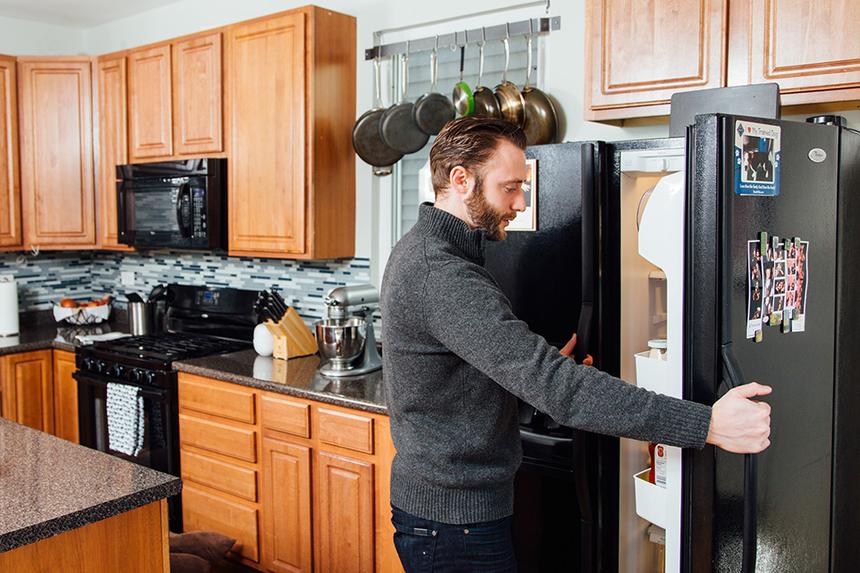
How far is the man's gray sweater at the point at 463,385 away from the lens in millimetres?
1512

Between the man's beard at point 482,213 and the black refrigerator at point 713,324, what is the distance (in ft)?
1.08

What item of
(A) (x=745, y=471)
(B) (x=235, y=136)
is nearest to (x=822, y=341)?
(A) (x=745, y=471)

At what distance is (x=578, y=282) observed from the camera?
2.32m

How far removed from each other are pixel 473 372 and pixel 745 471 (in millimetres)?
561

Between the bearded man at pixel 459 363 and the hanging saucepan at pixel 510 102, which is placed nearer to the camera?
the bearded man at pixel 459 363

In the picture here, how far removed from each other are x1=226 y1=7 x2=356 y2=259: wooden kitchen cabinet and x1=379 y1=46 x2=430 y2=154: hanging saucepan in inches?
13.9

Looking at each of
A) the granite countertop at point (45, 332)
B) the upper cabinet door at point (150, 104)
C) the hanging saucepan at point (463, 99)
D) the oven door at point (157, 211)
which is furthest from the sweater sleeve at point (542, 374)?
the granite countertop at point (45, 332)

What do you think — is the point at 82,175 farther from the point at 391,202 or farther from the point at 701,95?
the point at 701,95

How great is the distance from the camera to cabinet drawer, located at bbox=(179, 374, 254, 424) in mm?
3313

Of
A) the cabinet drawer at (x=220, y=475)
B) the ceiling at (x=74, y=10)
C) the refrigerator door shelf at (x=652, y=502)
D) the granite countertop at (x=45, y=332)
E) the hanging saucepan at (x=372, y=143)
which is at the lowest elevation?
the cabinet drawer at (x=220, y=475)

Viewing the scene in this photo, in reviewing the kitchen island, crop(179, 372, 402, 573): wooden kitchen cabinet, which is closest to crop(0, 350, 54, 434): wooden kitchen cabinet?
crop(179, 372, 402, 573): wooden kitchen cabinet

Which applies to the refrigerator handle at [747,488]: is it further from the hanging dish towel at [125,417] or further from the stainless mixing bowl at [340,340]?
the hanging dish towel at [125,417]

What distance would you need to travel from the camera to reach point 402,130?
3.42 meters

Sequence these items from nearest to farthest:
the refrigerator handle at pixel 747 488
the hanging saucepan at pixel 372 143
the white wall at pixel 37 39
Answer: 1. the refrigerator handle at pixel 747 488
2. the hanging saucepan at pixel 372 143
3. the white wall at pixel 37 39
